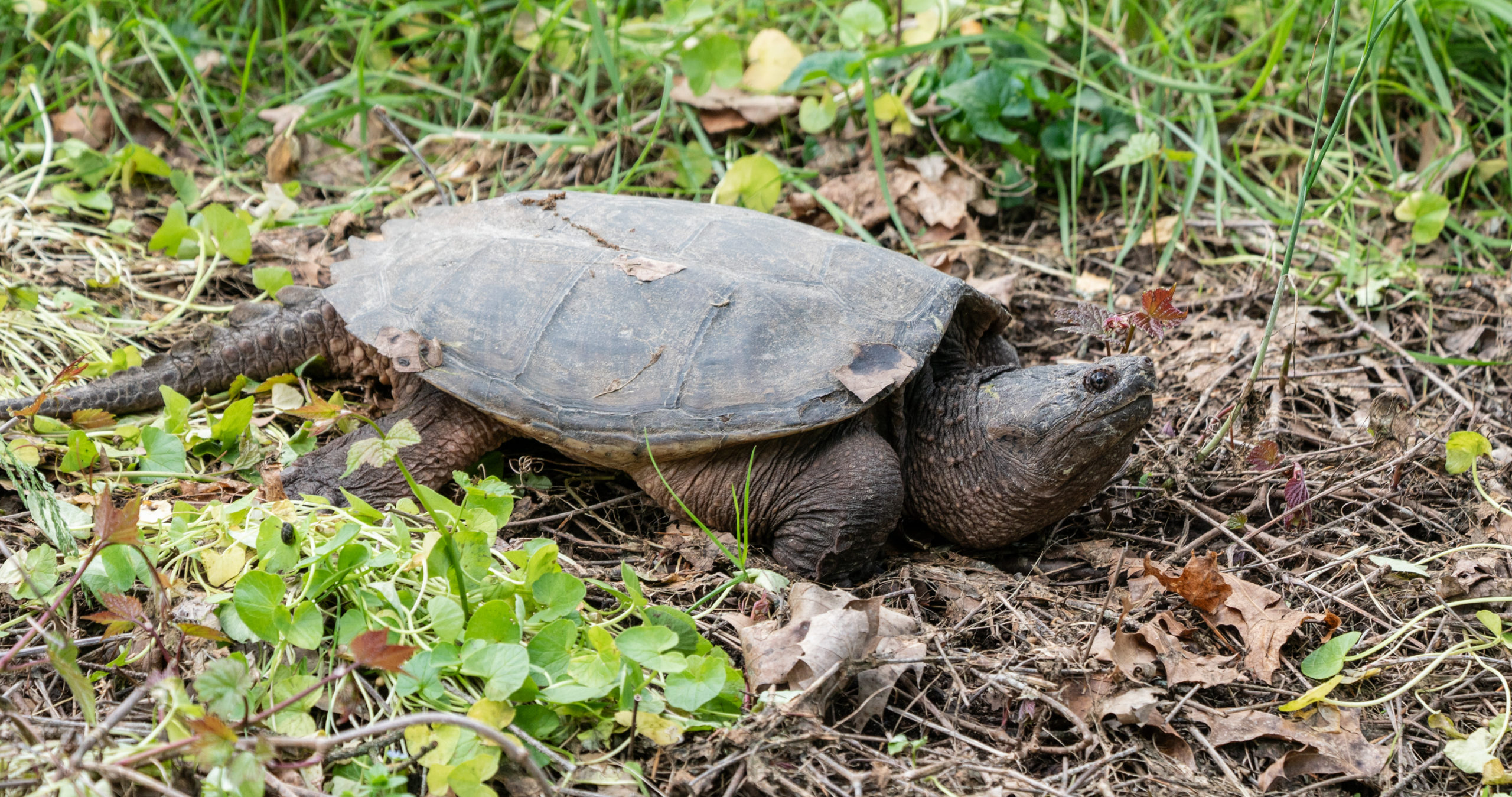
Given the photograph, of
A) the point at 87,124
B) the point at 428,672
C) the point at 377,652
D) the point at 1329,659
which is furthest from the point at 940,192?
the point at 87,124

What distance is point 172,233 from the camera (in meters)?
3.71

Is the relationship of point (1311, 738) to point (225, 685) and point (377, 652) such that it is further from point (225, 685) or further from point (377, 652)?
point (225, 685)

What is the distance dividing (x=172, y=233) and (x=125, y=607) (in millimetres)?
2301

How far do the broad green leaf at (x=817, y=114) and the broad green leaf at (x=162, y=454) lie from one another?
2677 mm

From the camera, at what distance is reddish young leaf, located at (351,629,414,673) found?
163cm

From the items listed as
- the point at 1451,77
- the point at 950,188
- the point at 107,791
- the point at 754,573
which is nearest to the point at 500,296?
the point at 754,573

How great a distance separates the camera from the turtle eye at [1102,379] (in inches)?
100.0

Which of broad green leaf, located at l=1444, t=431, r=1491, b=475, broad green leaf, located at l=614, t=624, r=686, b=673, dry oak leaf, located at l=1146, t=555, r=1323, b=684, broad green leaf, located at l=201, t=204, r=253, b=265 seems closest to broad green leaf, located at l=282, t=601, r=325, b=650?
broad green leaf, located at l=614, t=624, r=686, b=673

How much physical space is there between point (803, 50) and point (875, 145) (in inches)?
37.8

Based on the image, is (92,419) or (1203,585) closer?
(1203,585)

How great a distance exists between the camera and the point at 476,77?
16.0 feet

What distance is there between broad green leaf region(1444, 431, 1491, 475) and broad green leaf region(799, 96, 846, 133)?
2530mm

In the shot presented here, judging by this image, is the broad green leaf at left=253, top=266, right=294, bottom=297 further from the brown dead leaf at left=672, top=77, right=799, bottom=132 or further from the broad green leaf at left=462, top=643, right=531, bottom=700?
the broad green leaf at left=462, top=643, right=531, bottom=700

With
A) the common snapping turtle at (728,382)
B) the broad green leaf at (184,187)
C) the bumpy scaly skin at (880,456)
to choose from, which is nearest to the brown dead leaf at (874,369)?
the common snapping turtle at (728,382)
